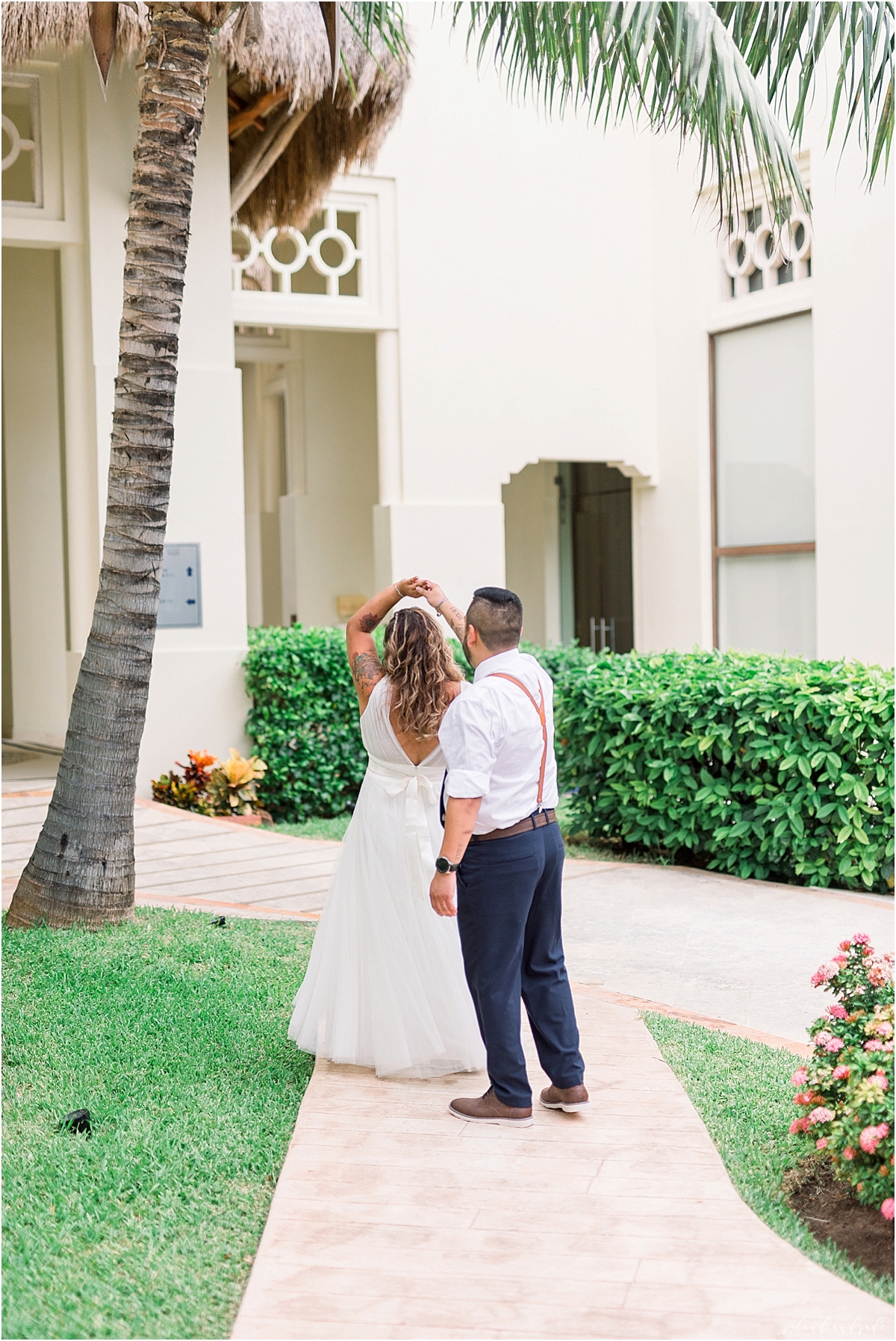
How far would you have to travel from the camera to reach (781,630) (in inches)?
503

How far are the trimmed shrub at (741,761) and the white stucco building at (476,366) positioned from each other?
128 inches

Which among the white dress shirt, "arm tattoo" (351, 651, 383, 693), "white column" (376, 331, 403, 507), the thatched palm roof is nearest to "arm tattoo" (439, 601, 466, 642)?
"arm tattoo" (351, 651, 383, 693)

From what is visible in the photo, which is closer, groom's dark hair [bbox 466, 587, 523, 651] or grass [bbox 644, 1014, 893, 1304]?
grass [bbox 644, 1014, 893, 1304]

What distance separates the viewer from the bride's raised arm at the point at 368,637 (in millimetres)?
4504

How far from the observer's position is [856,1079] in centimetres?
342

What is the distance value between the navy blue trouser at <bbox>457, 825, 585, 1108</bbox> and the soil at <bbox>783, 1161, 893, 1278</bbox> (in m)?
0.74

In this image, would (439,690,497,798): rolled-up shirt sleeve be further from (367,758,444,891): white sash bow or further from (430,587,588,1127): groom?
(367,758,444,891): white sash bow

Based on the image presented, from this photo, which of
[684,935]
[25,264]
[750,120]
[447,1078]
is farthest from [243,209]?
[447,1078]

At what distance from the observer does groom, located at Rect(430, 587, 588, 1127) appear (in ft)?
12.5

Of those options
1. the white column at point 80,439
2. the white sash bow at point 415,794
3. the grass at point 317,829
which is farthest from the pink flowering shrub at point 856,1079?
the white column at point 80,439

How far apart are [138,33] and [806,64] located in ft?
16.1

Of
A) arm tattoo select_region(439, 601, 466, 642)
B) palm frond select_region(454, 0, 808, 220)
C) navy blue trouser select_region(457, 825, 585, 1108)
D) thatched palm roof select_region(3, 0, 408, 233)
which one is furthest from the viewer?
thatched palm roof select_region(3, 0, 408, 233)

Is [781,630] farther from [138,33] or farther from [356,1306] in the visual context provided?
[356,1306]

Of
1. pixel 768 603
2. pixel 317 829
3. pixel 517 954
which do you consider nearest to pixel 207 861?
pixel 317 829
